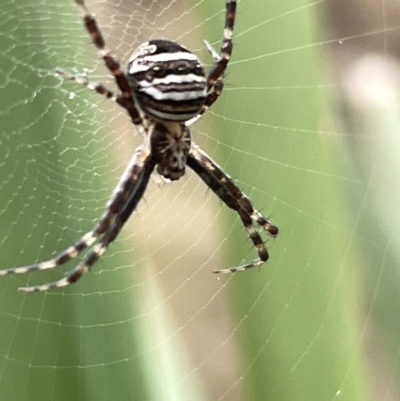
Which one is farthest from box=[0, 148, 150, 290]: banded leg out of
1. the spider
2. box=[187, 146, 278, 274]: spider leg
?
box=[187, 146, 278, 274]: spider leg

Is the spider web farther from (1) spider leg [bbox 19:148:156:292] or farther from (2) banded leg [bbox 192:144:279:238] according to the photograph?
(2) banded leg [bbox 192:144:279:238]

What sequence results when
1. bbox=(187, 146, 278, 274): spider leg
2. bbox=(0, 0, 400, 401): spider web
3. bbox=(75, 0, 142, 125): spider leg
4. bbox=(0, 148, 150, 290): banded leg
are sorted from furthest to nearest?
1. bbox=(187, 146, 278, 274): spider leg
2. bbox=(0, 148, 150, 290): banded leg
3. bbox=(75, 0, 142, 125): spider leg
4. bbox=(0, 0, 400, 401): spider web

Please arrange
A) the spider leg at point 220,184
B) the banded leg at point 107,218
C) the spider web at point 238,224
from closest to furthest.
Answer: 1. the spider web at point 238,224
2. the banded leg at point 107,218
3. the spider leg at point 220,184

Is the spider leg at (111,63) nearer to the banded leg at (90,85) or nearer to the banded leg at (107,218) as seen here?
the banded leg at (90,85)

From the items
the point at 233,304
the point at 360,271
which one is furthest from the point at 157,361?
the point at 360,271

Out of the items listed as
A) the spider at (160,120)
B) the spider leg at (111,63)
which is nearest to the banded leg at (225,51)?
the spider at (160,120)

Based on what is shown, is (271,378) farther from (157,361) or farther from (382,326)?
(382,326)

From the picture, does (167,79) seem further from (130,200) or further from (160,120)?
(130,200)
